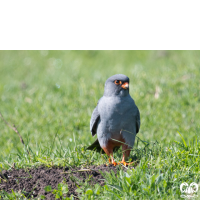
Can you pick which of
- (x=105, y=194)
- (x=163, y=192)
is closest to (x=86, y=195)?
(x=105, y=194)

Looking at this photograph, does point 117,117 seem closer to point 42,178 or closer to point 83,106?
point 42,178

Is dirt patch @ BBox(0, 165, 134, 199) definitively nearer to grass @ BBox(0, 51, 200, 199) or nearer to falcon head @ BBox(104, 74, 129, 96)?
grass @ BBox(0, 51, 200, 199)

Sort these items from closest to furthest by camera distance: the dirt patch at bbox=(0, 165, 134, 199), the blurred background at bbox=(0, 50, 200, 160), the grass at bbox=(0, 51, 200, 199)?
the grass at bbox=(0, 51, 200, 199) < the dirt patch at bbox=(0, 165, 134, 199) < the blurred background at bbox=(0, 50, 200, 160)

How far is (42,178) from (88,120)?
119 inches

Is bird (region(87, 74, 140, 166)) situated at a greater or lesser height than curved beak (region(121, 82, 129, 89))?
lesser

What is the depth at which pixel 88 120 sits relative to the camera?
239 inches

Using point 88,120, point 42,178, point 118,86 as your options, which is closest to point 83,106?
point 88,120

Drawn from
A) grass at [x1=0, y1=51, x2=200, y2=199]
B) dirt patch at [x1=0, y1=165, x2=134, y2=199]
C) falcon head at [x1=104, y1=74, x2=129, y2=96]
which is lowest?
dirt patch at [x1=0, y1=165, x2=134, y2=199]

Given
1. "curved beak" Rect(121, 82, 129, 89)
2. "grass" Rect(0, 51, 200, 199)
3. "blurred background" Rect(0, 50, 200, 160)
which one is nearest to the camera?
"grass" Rect(0, 51, 200, 199)

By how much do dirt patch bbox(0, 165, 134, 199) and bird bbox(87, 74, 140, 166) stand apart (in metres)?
0.34

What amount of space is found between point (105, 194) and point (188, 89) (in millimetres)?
4274

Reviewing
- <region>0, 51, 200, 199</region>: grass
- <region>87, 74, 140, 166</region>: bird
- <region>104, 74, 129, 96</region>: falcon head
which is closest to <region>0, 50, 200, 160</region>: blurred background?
<region>0, 51, 200, 199</region>: grass

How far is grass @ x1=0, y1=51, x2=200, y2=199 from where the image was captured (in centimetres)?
279
